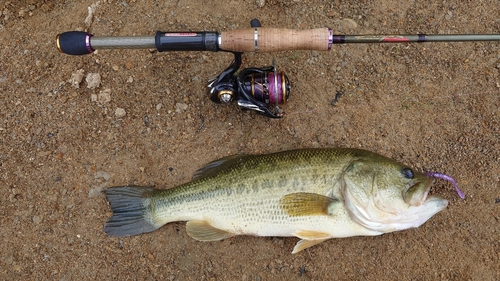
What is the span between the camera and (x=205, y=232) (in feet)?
10.2

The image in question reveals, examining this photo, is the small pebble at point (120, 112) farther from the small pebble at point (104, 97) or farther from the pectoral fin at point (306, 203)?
the pectoral fin at point (306, 203)

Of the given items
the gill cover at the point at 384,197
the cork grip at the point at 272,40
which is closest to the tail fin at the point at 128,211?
the cork grip at the point at 272,40

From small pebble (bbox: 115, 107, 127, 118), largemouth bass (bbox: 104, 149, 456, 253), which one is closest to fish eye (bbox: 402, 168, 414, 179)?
largemouth bass (bbox: 104, 149, 456, 253)

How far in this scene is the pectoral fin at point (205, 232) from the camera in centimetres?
311

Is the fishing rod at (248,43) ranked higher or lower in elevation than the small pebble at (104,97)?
higher

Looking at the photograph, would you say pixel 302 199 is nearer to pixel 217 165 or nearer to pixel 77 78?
pixel 217 165

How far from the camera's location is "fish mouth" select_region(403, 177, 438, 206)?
A: 9.07 ft

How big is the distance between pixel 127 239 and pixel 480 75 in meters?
3.46

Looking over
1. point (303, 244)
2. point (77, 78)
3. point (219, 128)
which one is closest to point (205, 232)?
point (303, 244)

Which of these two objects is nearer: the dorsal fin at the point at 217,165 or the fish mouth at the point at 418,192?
the fish mouth at the point at 418,192

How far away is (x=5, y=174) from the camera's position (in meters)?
3.38

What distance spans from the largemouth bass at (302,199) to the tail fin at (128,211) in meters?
0.04

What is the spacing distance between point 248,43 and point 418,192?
1606 millimetres

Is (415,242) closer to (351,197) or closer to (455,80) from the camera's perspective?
(351,197)
